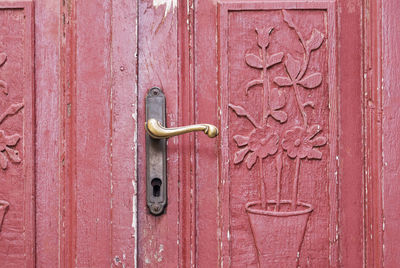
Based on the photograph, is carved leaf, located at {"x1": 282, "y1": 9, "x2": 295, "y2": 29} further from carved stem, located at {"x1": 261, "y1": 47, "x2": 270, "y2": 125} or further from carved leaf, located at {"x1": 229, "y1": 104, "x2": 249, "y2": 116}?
carved leaf, located at {"x1": 229, "y1": 104, "x2": 249, "y2": 116}

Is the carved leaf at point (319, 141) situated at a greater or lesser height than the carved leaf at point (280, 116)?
lesser

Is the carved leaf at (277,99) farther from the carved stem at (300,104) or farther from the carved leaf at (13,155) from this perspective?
the carved leaf at (13,155)

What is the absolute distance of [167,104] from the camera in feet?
2.39

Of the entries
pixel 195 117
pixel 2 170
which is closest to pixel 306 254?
pixel 195 117

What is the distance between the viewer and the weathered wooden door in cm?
72

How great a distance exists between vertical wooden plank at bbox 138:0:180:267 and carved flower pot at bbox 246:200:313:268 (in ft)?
0.47

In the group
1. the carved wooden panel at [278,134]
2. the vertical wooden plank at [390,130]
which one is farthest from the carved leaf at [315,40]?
the vertical wooden plank at [390,130]

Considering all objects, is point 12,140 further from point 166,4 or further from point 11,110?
point 166,4

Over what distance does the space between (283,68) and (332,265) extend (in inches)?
14.5

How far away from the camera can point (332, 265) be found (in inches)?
28.5

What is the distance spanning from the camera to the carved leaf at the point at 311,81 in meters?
0.73

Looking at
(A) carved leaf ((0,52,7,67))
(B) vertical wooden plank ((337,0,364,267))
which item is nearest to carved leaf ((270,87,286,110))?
(B) vertical wooden plank ((337,0,364,267))

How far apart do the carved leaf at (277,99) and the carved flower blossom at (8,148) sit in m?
0.47

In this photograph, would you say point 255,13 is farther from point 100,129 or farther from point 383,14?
point 100,129
